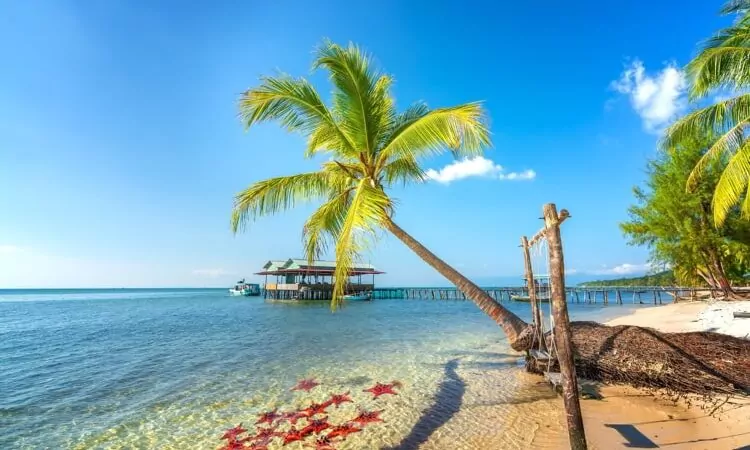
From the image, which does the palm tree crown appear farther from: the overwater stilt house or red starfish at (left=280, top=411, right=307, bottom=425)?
the overwater stilt house

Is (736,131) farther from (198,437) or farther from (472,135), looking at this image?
(198,437)

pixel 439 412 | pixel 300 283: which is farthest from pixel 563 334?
pixel 300 283

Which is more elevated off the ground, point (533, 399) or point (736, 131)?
point (736, 131)

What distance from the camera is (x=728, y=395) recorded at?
204 inches

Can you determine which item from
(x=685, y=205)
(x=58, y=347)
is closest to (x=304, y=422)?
(x=58, y=347)

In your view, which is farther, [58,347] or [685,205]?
[685,205]

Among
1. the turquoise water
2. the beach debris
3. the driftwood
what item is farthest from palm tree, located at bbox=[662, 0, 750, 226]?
the beach debris

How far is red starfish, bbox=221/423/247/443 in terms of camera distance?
5.69 metres

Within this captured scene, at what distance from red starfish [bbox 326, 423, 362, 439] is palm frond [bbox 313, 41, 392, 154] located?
5.02 metres

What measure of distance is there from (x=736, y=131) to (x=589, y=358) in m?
7.25

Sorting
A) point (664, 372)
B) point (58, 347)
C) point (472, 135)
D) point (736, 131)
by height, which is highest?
point (736, 131)

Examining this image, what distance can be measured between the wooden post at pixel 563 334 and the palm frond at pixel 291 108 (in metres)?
4.43

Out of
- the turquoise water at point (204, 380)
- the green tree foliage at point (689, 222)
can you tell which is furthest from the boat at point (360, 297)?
the green tree foliage at point (689, 222)

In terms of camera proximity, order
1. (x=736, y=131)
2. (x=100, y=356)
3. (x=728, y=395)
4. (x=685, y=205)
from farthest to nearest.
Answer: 1. (x=685, y=205)
2. (x=100, y=356)
3. (x=736, y=131)
4. (x=728, y=395)
